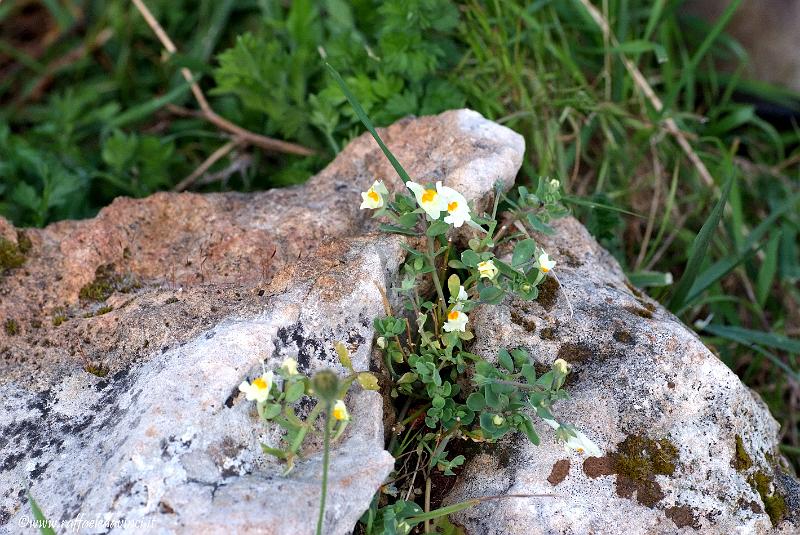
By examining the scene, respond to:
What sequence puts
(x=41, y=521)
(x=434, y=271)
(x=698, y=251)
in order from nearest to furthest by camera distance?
(x=41, y=521) → (x=434, y=271) → (x=698, y=251)

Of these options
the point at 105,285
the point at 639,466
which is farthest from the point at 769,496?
the point at 105,285

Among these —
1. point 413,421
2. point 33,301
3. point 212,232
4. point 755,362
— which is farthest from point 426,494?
point 755,362

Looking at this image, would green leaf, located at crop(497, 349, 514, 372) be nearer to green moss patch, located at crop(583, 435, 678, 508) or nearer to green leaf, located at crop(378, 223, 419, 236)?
green moss patch, located at crop(583, 435, 678, 508)

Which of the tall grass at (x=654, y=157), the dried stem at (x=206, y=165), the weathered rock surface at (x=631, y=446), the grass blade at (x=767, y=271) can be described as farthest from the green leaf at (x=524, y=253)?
the dried stem at (x=206, y=165)

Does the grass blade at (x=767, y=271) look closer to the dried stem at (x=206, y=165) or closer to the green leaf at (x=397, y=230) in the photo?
the green leaf at (x=397, y=230)

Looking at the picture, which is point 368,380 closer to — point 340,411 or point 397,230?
point 340,411

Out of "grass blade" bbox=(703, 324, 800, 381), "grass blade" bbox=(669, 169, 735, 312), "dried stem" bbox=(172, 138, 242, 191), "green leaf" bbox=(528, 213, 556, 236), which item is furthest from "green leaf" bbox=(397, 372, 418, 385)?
"dried stem" bbox=(172, 138, 242, 191)

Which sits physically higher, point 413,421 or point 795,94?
point 413,421

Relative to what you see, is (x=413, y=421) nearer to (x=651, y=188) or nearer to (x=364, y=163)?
(x=364, y=163)
